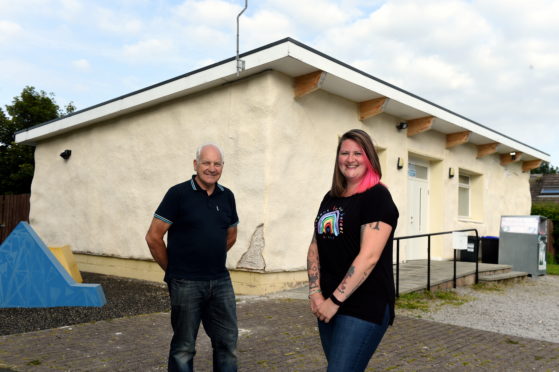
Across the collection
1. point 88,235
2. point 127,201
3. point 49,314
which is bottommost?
point 49,314

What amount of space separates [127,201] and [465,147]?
9.08 meters

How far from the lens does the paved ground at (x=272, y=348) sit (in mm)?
4500

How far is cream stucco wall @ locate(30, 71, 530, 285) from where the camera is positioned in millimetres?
8391

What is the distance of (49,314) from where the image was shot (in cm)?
669

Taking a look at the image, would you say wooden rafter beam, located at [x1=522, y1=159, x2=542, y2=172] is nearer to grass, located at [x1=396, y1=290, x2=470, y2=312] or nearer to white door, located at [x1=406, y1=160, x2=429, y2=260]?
white door, located at [x1=406, y1=160, x2=429, y2=260]

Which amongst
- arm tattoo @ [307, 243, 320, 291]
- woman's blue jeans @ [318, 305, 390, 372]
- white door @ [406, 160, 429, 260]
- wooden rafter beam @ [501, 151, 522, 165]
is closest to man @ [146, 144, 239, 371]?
arm tattoo @ [307, 243, 320, 291]

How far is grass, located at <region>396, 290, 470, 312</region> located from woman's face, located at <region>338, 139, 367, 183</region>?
5.33 m

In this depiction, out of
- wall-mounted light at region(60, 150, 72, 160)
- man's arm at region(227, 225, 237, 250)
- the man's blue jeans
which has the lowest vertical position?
the man's blue jeans

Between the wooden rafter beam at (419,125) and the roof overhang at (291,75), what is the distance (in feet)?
0.63

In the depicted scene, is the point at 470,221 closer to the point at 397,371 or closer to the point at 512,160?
the point at 512,160

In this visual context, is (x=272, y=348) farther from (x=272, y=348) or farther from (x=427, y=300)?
(x=427, y=300)

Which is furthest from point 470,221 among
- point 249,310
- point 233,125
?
point 249,310

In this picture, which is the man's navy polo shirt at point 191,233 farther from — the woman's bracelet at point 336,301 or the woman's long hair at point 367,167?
the woman's bracelet at point 336,301

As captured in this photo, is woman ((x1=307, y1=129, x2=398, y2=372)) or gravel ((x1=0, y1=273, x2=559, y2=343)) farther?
gravel ((x1=0, y1=273, x2=559, y2=343))
